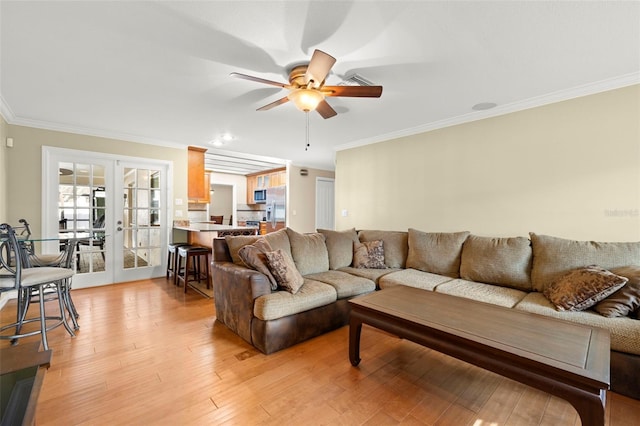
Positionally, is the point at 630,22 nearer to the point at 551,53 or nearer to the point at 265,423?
the point at 551,53

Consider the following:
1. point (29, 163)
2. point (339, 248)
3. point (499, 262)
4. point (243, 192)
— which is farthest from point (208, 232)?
point (243, 192)

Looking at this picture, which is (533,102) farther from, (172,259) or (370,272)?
(172,259)

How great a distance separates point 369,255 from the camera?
11.8 feet

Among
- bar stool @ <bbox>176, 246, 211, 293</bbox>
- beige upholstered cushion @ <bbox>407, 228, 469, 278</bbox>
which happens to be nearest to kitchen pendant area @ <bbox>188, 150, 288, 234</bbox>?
bar stool @ <bbox>176, 246, 211, 293</bbox>

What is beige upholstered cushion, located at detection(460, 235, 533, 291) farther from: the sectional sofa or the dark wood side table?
the dark wood side table

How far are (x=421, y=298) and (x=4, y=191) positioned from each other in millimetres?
5102

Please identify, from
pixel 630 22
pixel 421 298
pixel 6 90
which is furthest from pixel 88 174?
pixel 630 22

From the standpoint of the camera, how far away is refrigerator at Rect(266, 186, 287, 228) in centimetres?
690

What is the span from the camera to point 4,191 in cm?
347

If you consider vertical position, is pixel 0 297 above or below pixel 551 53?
below

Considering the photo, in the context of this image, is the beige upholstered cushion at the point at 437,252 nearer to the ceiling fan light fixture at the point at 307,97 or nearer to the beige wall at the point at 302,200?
the ceiling fan light fixture at the point at 307,97

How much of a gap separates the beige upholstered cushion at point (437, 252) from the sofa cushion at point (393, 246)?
11cm

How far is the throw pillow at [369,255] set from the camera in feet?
11.6

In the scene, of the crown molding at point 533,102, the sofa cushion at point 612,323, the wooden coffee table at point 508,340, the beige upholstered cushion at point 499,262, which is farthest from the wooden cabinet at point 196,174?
the sofa cushion at point 612,323
